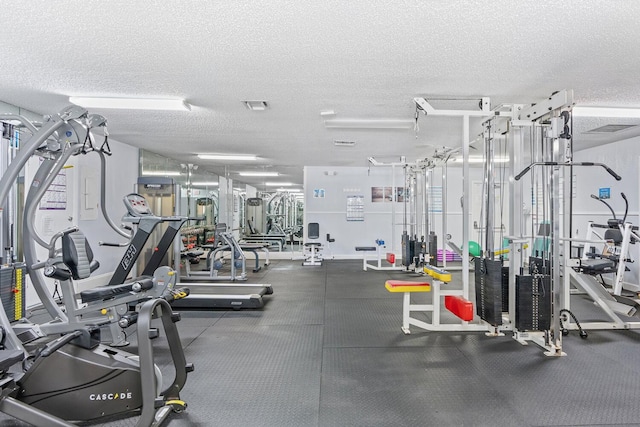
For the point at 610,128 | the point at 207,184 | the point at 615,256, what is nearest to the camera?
the point at 615,256

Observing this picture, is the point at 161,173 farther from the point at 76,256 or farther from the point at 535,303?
the point at 535,303

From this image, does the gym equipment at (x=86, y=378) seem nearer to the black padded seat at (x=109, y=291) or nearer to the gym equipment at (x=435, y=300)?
the black padded seat at (x=109, y=291)

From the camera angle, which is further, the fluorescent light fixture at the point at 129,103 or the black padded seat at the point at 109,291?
the fluorescent light fixture at the point at 129,103

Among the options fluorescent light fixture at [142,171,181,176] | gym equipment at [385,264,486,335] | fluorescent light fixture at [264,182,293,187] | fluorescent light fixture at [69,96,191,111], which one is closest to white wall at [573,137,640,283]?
gym equipment at [385,264,486,335]

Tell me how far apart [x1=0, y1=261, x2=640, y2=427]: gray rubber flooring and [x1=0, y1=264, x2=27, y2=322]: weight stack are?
4.09 feet

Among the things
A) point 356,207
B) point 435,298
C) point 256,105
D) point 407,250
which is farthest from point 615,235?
point 356,207

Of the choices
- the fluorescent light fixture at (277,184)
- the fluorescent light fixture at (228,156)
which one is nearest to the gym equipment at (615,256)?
the fluorescent light fixture at (228,156)

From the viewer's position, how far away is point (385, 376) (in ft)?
8.65

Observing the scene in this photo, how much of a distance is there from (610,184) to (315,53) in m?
6.03

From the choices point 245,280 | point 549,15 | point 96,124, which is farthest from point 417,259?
point 96,124

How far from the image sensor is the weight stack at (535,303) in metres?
3.12

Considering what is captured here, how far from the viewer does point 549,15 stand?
6.94ft

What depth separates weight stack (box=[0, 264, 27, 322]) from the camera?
9.64ft

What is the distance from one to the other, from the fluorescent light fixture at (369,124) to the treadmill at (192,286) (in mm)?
2233
